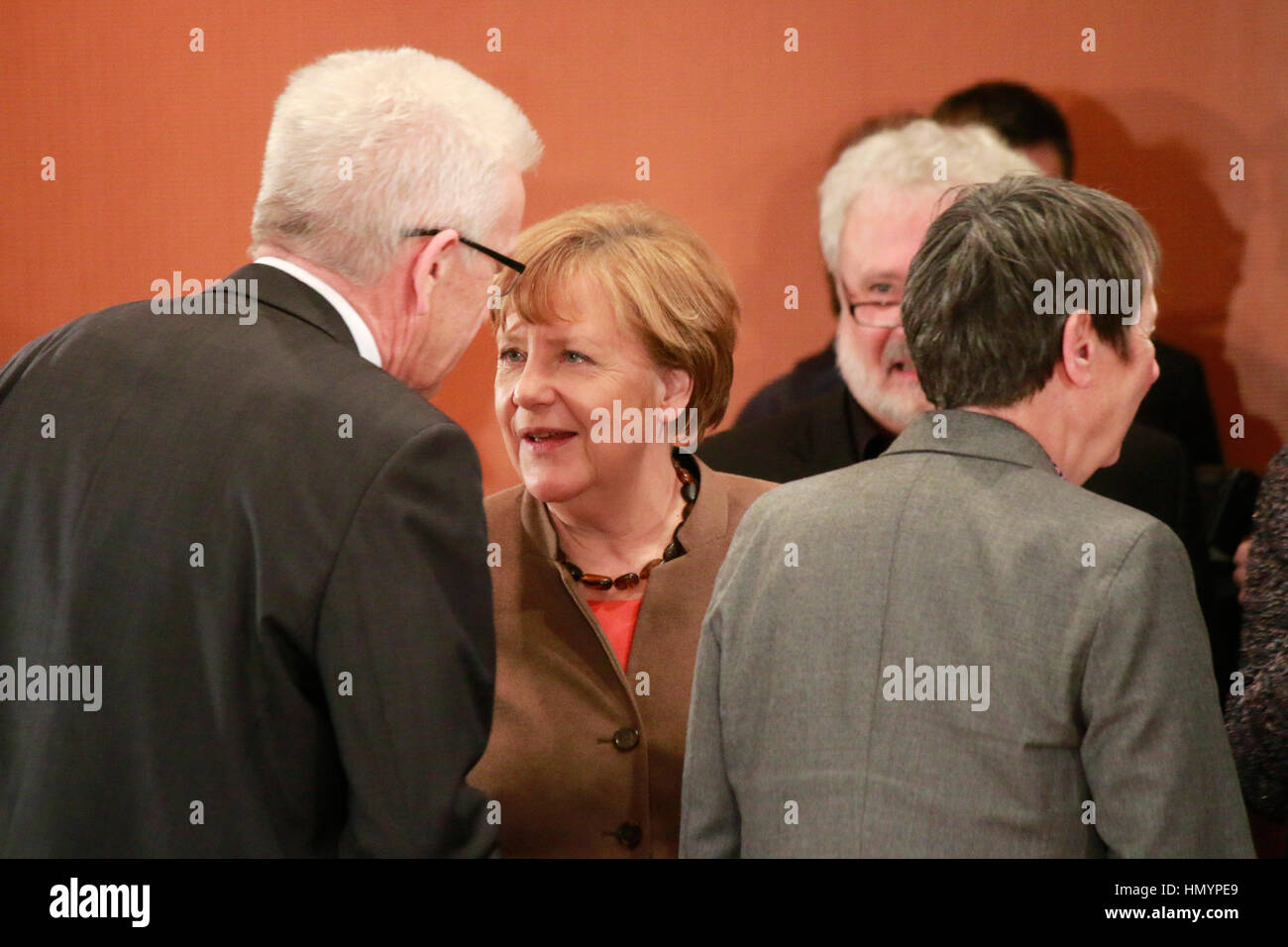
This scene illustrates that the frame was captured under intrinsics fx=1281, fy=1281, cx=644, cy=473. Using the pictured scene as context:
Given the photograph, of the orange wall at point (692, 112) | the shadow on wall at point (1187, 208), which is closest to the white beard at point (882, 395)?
the orange wall at point (692, 112)

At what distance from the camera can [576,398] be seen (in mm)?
1984

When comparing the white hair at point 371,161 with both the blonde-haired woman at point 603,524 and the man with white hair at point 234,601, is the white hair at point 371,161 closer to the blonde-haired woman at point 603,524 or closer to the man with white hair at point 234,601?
the man with white hair at point 234,601

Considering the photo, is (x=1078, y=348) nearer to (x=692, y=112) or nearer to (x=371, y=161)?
(x=371, y=161)

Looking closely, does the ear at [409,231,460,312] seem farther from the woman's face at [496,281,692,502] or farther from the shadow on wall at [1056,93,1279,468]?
the shadow on wall at [1056,93,1279,468]

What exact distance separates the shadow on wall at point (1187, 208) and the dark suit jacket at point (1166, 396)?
4 centimetres

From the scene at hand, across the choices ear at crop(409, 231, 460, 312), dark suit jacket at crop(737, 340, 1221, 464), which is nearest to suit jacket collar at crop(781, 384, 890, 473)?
dark suit jacket at crop(737, 340, 1221, 464)

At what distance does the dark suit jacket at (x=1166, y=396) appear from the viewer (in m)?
2.91

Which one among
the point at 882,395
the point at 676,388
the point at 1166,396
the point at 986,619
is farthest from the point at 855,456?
the point at 986,619

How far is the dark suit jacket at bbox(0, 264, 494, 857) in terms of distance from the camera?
1.32 metres

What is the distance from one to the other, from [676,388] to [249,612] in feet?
3.08

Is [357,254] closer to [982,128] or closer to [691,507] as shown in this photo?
[691,507]

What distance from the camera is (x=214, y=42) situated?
290 centimetres

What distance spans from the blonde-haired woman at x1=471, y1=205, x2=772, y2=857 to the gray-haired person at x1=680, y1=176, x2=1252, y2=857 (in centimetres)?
31
